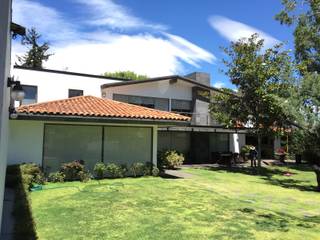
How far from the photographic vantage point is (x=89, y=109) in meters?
16.8

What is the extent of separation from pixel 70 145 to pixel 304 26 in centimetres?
1426

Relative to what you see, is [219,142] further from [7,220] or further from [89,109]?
[7,220]

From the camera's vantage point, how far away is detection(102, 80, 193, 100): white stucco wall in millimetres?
25672

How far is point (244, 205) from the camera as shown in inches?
440

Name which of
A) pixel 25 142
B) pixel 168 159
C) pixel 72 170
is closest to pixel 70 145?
pixel 72 170

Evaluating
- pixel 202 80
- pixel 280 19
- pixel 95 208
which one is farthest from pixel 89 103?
pixel 202 80

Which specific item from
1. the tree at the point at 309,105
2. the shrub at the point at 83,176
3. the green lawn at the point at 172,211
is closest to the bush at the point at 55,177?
the green lawn at the point at 172,211

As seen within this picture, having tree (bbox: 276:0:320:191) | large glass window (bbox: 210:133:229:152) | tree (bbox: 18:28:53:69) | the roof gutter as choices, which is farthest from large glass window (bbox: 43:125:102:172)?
tree (bbox: 18:28:53:69)

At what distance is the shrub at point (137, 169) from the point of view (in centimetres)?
1738

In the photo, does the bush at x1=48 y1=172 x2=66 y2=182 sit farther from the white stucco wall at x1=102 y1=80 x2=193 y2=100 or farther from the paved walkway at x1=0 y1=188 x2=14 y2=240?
the white stucco wall at x1=102 y1=80 x2=193 y2=100

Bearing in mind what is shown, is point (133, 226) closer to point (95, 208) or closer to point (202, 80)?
point (95, 208)

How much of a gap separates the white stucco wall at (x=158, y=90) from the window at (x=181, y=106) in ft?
1.08

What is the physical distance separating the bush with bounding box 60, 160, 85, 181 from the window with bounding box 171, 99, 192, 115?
1369cm

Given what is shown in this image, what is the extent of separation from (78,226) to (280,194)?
9.11m
